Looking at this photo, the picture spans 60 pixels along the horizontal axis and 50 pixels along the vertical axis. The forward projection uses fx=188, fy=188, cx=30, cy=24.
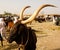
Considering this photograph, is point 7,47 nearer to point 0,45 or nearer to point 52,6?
point 0,45

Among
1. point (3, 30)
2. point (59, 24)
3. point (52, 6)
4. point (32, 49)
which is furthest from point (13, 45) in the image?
point (59, 24)

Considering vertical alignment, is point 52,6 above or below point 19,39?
above

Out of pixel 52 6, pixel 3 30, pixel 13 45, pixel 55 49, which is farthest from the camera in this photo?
pixel 13 45

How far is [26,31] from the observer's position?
5.60m

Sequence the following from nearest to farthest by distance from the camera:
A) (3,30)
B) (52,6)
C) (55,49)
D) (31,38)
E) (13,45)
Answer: (52,6), (31,38), (3,30), (55,49), (13,45)

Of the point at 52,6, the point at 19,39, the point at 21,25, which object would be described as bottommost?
the point at 19,39

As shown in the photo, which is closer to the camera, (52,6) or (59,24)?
(52,6)

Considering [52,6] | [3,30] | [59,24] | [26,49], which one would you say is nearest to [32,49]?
[26,49]

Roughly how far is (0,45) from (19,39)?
197 inches

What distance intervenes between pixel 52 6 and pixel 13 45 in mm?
5459

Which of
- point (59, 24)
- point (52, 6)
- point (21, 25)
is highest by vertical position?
point (52, 6)

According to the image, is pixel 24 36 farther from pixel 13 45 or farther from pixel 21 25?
pixel 13 45

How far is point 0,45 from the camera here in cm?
1039

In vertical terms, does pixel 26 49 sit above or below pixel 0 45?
above
